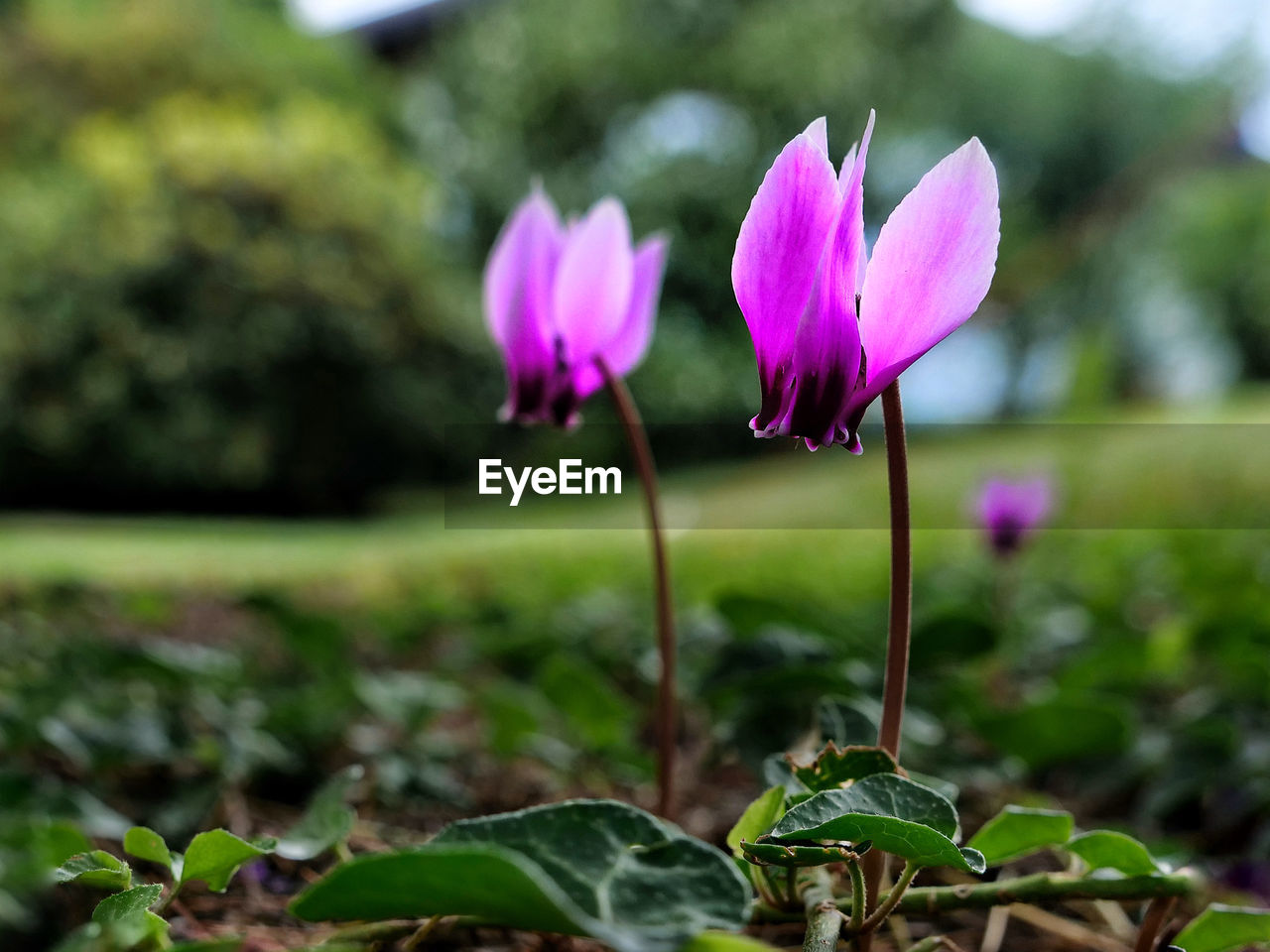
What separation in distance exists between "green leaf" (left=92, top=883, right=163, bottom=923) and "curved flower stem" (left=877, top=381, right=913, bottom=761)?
0.88ft

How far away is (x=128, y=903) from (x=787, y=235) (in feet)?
1.06

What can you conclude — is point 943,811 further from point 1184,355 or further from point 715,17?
point 1184,355

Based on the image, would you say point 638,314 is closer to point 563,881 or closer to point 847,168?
point 847,168

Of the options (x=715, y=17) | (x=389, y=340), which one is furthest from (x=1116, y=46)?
(x=389, y=340)

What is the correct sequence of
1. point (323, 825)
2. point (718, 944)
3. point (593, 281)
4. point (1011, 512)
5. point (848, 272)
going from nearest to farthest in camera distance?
point (718, 944) → point (848, 272) → point (323, 825) → point (593, 281) → point (1011, 512)

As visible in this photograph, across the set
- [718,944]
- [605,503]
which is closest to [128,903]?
[718,944]

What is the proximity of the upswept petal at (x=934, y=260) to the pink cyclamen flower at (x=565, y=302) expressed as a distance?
285 millimetres

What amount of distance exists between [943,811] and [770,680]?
0.27 metres

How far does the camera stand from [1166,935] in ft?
2.11

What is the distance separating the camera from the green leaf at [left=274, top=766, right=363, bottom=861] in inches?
19.6

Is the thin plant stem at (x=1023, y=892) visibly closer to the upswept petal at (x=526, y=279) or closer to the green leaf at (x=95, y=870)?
the green leaf at (x=95, y=870)

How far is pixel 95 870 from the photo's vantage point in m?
0.42

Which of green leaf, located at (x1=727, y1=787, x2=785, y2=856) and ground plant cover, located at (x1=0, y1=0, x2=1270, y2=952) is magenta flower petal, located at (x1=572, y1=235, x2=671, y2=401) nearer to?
ground plant cover, located at (x1=0, y1=0, x2=1270, y2=952)

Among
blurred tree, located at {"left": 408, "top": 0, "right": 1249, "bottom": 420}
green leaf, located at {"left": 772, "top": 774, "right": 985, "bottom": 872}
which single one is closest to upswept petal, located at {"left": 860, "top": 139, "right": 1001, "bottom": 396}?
green leaf, located at {"left": 772, "top": 774, "right": 985, "bottom": 872}
